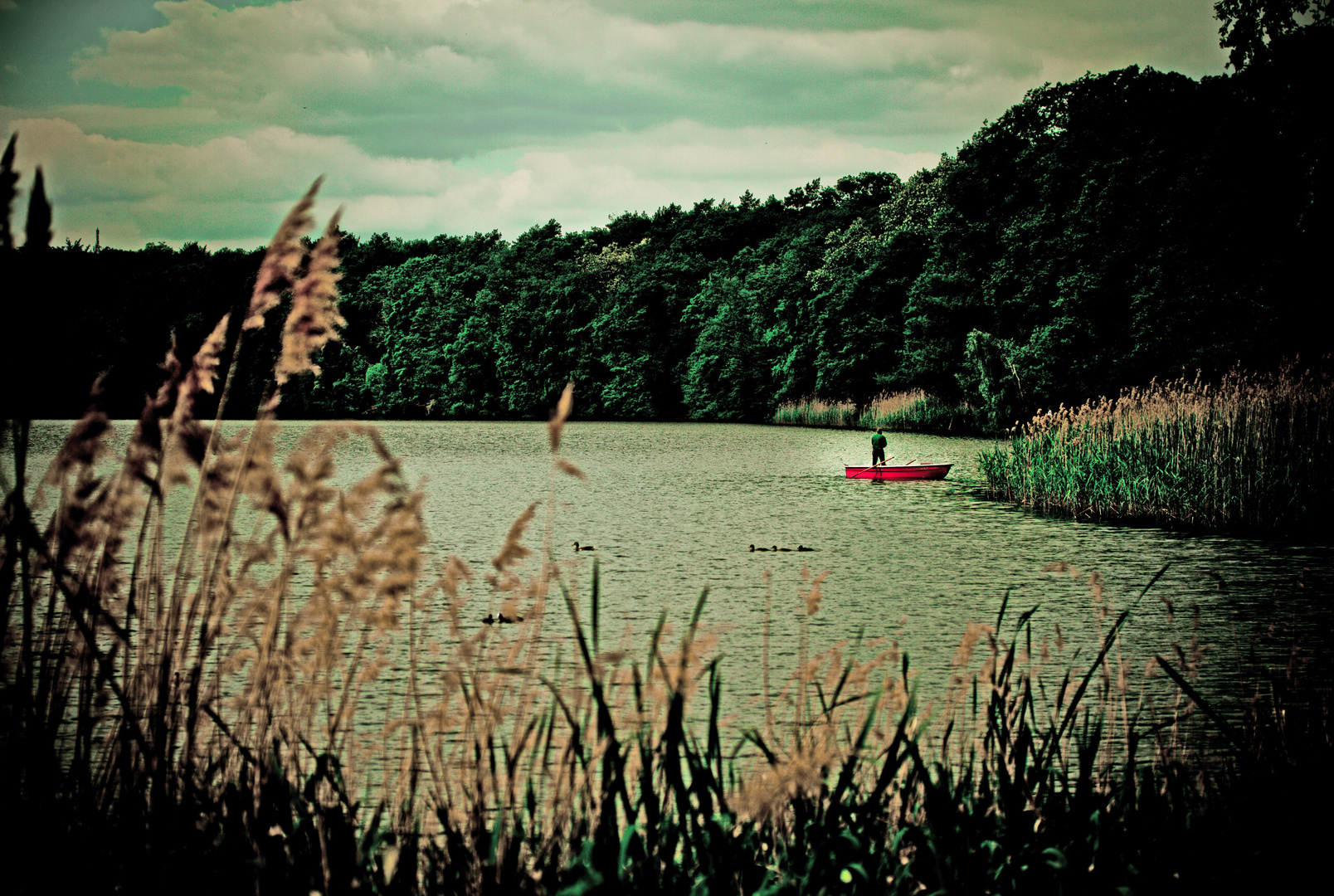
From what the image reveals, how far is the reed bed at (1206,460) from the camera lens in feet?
43.0

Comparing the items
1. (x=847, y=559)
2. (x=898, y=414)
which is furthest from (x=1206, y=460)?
(x=898, y=414)

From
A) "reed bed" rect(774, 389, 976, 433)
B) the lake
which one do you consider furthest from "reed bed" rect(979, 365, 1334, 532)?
"reed bed" rect(774, 389, 976, 433)

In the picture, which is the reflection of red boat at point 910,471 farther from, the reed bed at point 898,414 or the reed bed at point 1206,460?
the reed bed at point 898,414

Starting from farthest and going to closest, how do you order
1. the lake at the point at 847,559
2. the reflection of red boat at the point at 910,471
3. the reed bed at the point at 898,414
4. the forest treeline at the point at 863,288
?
the reed bed at the point at 898,414, the forest treeline at the point at 863,288, the reflection of red boat at the point at 910,471, the lake at the point at 847,559

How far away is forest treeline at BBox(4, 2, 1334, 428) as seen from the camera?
839 inches

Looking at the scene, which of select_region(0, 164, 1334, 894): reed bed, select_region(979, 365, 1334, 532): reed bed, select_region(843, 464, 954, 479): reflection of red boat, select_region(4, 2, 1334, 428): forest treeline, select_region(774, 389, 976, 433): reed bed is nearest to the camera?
select_region(0, 164, 1334, 894): reed bed

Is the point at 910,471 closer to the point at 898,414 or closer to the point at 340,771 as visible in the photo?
the point at 340,771

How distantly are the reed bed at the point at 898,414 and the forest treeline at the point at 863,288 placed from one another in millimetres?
853

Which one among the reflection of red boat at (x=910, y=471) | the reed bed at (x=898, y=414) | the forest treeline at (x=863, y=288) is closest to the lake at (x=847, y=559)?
the reflection of red boat at (x=910, y=471)

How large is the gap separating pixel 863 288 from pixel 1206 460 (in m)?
33.1

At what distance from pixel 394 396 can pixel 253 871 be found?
2700 inches

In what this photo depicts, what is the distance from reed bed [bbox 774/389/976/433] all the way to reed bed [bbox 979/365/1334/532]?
22.3 meters

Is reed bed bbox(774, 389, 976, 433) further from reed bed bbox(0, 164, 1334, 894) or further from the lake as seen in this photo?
reed bed bbox(0, 164, 1334, 894)

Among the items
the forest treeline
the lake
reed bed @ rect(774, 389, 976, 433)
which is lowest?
the lake
